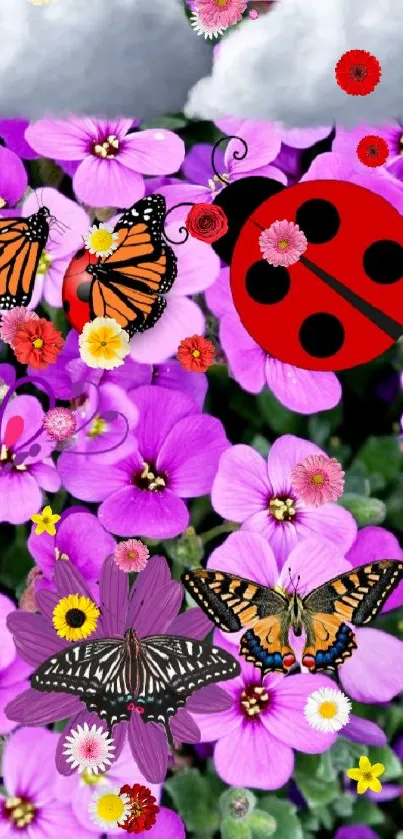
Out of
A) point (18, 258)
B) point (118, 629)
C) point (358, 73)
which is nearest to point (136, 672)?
point (118, 629)

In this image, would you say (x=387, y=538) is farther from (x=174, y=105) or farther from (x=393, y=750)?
(x=174, y=105)

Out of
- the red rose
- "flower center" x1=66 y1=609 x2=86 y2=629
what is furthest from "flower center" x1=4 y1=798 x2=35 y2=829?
the red rose

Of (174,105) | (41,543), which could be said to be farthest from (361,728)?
(174,105)

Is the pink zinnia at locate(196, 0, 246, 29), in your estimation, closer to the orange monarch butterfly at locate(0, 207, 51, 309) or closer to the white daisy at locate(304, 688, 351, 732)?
the orange monarch butterfly at locate(0, 207, 51, 309)

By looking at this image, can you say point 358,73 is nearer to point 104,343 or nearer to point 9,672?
point 104,343

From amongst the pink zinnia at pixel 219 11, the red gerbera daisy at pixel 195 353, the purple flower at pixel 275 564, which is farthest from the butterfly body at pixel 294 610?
the pink zinnia at pixel 219 11
